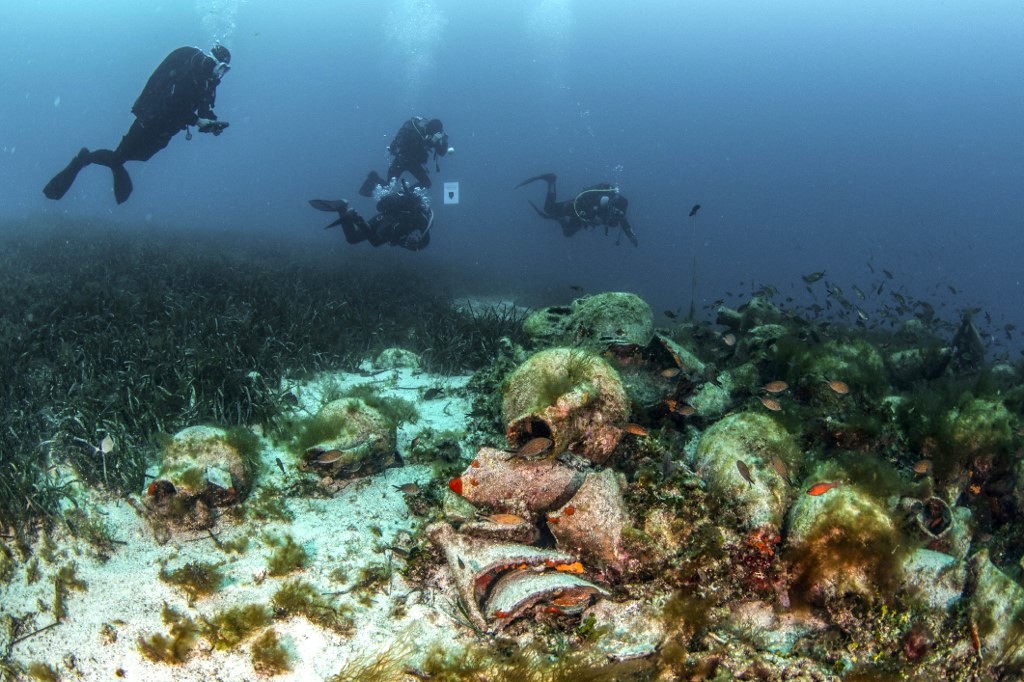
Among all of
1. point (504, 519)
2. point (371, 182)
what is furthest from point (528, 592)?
point (371, 182)

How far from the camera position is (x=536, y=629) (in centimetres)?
348

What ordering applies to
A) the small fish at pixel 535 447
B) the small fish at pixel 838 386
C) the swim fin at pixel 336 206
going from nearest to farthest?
the small fish at pixel 535 447 < the small fish at pixel 838 386 < the swim fin at pixel 336 206

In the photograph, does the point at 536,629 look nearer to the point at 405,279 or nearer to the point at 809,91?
the point at 405,279

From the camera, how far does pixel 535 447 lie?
13.1ft

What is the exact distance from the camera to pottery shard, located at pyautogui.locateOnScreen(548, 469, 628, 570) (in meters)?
3.76

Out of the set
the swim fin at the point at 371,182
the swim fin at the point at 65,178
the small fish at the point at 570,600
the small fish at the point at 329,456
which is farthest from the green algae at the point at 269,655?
the swim fin at the point at 371,182

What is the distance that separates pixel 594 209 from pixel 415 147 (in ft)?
23.4

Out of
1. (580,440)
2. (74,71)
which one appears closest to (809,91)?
(580,440)

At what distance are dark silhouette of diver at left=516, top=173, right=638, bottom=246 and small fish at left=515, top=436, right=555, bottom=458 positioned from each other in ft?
53.6

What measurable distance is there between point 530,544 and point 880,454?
3.50 metres

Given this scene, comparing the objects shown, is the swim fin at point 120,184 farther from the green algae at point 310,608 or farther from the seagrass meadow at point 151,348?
the green algae at point 310,608

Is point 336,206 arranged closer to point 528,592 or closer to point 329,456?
point 329,456

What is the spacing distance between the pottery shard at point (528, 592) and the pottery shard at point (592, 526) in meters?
0.34

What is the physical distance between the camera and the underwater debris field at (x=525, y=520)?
3387mm
